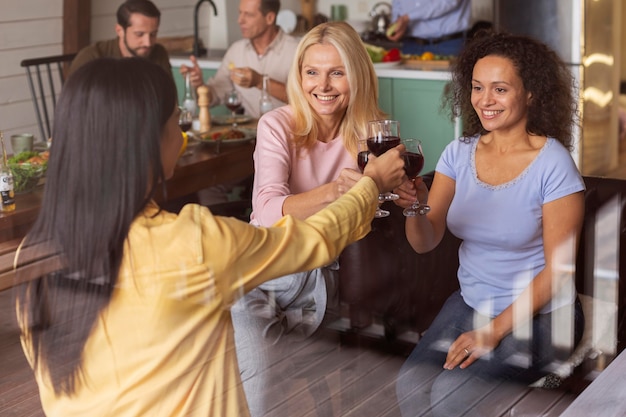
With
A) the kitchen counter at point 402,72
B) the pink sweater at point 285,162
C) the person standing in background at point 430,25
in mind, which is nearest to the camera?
the pink sweater at point 285,162

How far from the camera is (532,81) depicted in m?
0.87

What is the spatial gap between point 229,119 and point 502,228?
1.81 ft

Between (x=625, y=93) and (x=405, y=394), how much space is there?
1.08m

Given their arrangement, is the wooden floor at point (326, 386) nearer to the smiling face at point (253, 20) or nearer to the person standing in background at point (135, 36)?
the person standing in background at point (135, 36)

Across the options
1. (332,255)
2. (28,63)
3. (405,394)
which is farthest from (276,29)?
(332,255)

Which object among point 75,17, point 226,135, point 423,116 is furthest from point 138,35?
point 423,116

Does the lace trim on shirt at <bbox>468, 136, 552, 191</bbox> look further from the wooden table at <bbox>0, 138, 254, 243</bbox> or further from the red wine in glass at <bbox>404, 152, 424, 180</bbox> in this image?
the wooden table at <bbox>0, 138, 254, 243</bbox>

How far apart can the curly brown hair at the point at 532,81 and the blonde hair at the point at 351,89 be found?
0.29 feet

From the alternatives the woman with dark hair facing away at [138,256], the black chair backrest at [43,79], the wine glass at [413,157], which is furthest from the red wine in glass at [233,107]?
the woman with dark hair facing away at [138,256]

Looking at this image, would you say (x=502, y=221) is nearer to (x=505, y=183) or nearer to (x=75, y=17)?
(x=505, y=183)

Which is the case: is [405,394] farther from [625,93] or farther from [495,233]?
[625,93]

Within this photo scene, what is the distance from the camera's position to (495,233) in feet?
2.91

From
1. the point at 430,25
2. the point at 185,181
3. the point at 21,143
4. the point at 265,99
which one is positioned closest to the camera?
the point at 185,181

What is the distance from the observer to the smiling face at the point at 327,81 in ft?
2.97
